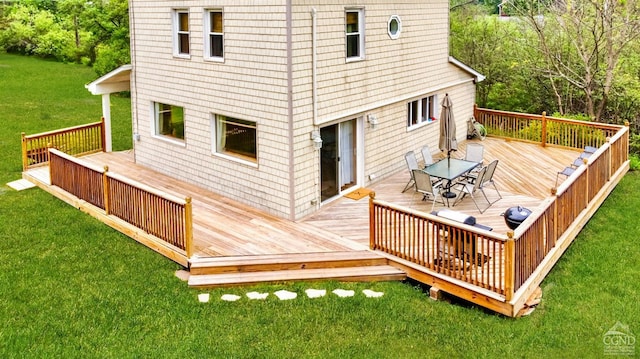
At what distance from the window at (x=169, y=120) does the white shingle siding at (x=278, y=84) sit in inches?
8.2

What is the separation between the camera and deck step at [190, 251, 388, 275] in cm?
970

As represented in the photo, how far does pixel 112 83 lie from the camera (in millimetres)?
15703

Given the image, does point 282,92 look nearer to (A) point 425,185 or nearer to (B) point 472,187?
(A) point 425,185

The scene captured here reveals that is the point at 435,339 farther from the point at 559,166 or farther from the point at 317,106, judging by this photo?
the point at 559,166

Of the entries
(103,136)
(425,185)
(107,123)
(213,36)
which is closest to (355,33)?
(213,36)

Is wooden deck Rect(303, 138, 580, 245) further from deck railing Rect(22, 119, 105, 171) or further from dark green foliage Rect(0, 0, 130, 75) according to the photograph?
dark green foliage Rect(0, 0, 130, 75)

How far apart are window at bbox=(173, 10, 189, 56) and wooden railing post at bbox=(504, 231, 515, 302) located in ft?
27.5

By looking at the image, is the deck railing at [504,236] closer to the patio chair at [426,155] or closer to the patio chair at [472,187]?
the patio chair at [472,187]

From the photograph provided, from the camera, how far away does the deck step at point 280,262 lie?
9.70 m

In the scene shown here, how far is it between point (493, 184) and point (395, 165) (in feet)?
8.31

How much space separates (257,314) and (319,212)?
3.91 m

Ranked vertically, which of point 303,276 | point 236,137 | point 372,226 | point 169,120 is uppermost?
point 169,120

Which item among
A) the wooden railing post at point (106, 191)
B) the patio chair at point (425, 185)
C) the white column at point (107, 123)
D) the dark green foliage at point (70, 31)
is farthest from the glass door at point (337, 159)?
the dark green foliage at point (70, 31)

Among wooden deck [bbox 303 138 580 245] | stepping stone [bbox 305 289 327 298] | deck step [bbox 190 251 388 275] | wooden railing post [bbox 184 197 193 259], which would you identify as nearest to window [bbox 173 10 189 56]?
wooden deck [bbox 303 138 580 245]
